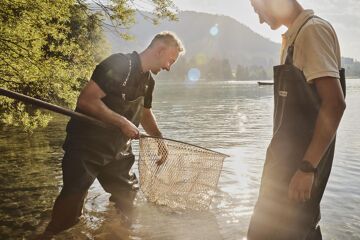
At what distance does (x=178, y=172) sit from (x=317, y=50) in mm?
4170

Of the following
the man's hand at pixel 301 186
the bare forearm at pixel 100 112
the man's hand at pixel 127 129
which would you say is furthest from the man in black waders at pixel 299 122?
the bare forearm at pixel 100 112

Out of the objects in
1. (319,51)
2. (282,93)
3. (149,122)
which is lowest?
(149,122)

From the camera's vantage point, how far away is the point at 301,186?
2.55 m

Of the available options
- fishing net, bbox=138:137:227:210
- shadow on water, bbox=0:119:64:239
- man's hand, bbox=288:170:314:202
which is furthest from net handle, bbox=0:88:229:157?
shadow on water, bbox=0:119:64:239

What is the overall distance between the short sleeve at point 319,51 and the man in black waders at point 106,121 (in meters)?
2.54

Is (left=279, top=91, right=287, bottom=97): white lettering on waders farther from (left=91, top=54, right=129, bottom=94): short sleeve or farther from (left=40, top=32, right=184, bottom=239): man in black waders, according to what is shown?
(left=91, top=54, right=129, bottom=94): short sleeve

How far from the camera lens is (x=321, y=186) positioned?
2.76 meters

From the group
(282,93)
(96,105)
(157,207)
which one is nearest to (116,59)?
(96,105)

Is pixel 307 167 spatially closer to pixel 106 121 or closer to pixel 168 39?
pixel 106 121

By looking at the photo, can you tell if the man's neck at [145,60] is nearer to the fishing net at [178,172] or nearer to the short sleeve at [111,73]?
the short sleeve at [111,73]

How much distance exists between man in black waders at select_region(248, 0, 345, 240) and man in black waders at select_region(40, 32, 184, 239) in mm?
2175

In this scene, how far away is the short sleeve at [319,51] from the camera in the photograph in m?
2.37

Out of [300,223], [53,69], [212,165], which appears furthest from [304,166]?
[53,69]

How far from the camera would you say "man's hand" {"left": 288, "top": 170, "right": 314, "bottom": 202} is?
2.53 m
